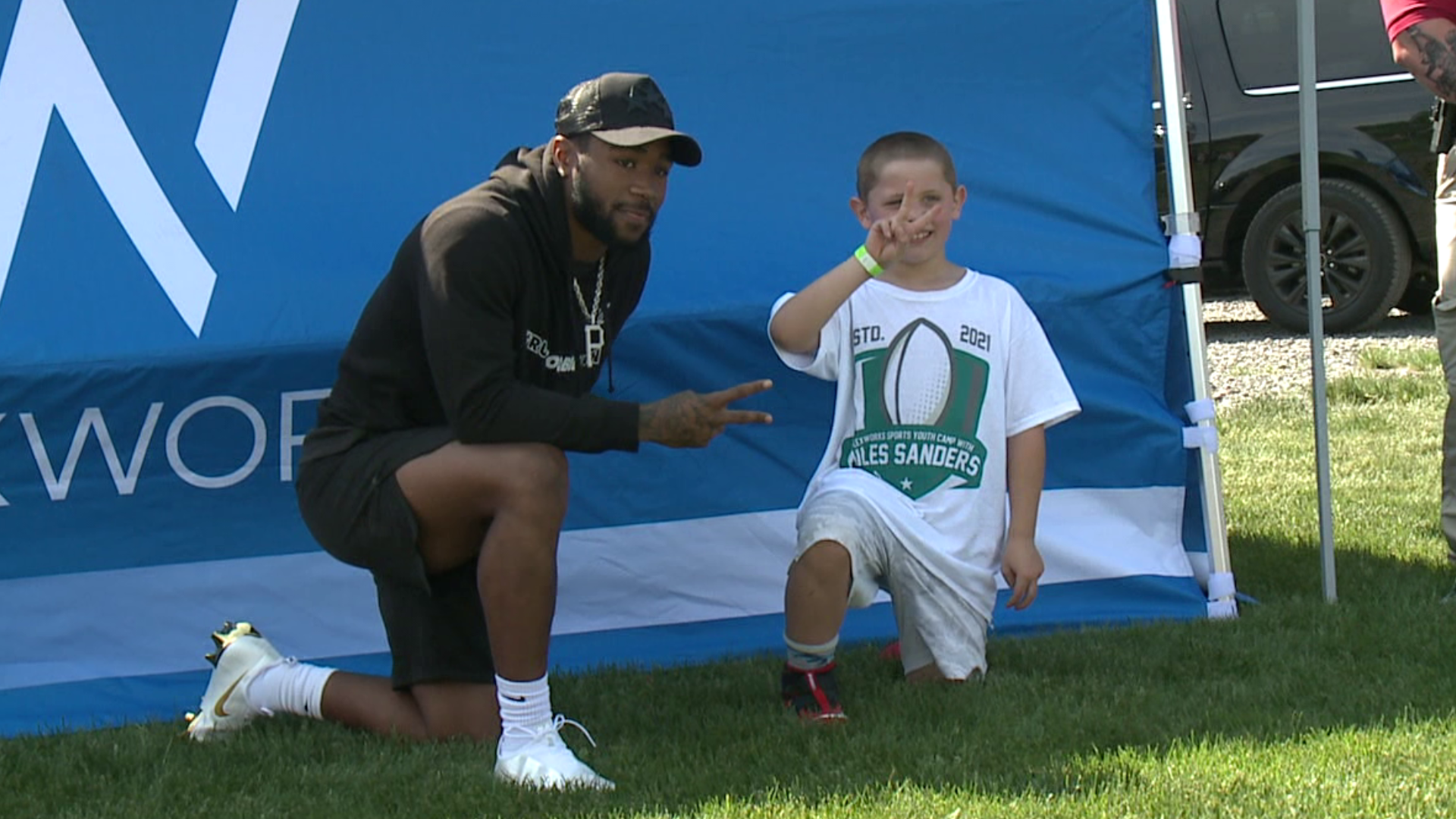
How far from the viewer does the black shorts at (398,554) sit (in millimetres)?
3584

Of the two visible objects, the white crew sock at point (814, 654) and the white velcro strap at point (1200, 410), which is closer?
the white crew sock at point (814, 654)

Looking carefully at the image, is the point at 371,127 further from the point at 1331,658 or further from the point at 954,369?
the point at 1331,658

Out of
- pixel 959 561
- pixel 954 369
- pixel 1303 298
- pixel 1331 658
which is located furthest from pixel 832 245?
pixel 1303 298

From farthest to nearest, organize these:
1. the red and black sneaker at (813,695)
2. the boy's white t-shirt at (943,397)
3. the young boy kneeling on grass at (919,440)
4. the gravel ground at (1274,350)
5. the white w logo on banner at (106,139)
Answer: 1. the gravel ground at (1274,350)
2. the white w logo on banner at (106,139)
3. the boy's white t-shirt at (943,397)
4. the young boy kneeling on grass at (919,440)
5. the red and black sneaker at (813,695)

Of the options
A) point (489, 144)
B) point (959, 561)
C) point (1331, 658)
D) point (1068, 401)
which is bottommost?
point (1331, 658)

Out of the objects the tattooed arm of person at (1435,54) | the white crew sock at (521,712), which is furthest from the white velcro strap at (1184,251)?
the white crew sock at (521,712)

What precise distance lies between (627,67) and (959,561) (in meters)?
1.51

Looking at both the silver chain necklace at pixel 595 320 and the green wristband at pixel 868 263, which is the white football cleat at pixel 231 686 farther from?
the green wristband at pixel 868 263

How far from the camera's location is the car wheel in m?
9.55

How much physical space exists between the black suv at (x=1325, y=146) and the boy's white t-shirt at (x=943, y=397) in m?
5.80

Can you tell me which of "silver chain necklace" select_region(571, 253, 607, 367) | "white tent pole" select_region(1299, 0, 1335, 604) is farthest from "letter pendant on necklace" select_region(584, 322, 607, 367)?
"white tent pole" select_region(1299, 0, 1335, 604)

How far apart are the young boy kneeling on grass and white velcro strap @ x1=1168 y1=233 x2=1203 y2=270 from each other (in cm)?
58

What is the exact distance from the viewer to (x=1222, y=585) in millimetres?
4641

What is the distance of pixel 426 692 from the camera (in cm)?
386
